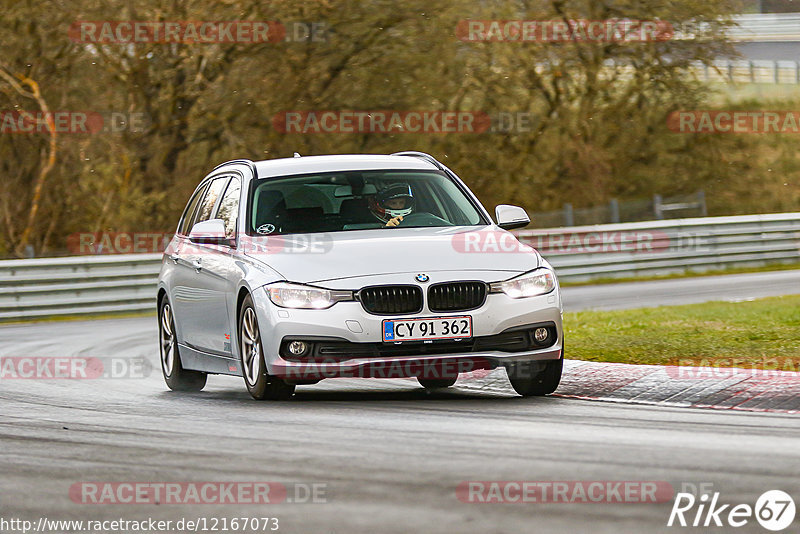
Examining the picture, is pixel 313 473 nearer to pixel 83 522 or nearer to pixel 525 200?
pixel 83 522

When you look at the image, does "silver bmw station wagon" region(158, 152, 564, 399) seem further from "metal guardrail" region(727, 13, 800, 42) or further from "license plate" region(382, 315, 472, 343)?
"metal guardrail" region(727, 13, 800, 42)

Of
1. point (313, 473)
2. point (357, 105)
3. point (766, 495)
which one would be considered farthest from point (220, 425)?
point (357, 105)

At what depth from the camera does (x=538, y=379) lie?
10.1 meters

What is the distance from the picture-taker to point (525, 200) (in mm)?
32188

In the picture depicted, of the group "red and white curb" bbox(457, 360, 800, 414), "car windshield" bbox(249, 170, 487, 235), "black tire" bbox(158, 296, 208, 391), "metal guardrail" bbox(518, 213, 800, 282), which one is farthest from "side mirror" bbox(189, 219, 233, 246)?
"metal guardrail" bbox(518, 213, 800, 282)

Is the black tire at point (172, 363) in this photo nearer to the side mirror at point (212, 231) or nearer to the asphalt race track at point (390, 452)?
the asphalt race track at point (390, 452)

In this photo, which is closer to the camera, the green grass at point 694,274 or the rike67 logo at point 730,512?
the rike67 logo at point 730,512

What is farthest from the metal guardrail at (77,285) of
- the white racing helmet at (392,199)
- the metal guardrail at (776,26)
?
the metal guardrail at (776,26)

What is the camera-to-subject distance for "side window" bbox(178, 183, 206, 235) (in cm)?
1261

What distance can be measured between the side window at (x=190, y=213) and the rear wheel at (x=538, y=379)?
3.67 meters

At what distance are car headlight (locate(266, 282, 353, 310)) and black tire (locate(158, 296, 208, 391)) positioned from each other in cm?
266

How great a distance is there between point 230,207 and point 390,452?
4.28 m

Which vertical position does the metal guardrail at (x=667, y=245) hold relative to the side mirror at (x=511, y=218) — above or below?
below

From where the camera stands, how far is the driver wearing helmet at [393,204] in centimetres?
1075
